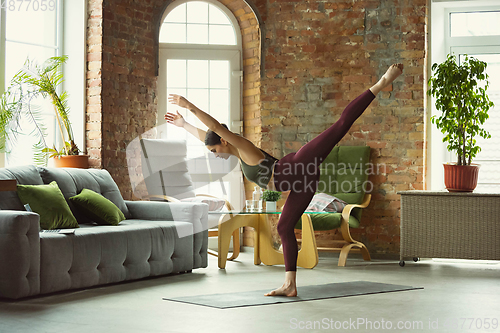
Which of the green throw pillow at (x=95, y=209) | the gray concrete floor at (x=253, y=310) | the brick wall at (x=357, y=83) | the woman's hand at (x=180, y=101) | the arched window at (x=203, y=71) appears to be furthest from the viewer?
the arched window at (x=203, y=71)

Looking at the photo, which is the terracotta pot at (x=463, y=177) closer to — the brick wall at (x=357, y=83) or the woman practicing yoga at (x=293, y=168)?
the brick wall at (x=357, y=83)

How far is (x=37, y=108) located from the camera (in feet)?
16.4

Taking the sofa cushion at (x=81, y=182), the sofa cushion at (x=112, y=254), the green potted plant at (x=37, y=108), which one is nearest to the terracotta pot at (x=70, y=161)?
the green potted plant at (x=37, y=108)

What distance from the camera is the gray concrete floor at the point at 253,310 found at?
8.59ft

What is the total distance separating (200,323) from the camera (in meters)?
2.69

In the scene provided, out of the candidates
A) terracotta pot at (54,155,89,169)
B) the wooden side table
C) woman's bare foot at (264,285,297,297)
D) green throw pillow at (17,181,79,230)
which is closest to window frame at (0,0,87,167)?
terracotta pot at (54,155,89,169)

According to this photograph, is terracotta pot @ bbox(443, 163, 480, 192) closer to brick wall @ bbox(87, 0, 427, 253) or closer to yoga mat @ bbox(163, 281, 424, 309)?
brick wall @ bbox(87, 0, 427, 253)

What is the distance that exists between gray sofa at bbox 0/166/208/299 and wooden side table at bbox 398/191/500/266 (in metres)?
1.90

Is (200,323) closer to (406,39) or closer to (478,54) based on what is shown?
(406,39)

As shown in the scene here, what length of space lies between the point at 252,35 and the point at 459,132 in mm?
2458

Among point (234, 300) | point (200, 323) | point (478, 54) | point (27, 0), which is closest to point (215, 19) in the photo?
point (27, 0)

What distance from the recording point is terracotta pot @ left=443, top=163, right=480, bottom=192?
489 cm

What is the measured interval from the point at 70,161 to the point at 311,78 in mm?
2621

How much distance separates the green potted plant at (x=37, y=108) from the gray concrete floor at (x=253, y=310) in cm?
170
